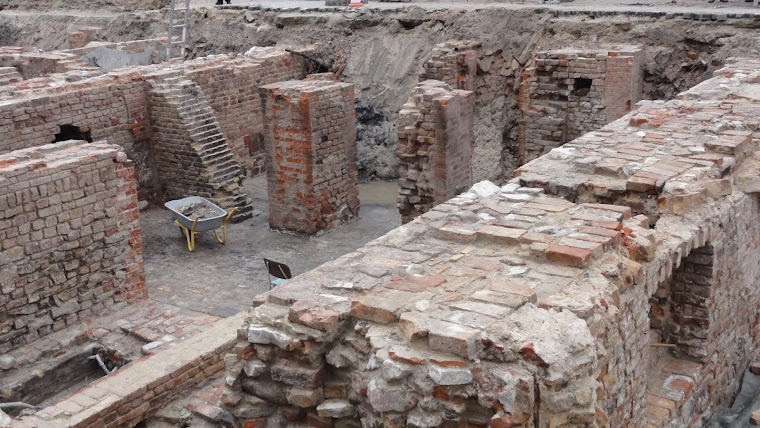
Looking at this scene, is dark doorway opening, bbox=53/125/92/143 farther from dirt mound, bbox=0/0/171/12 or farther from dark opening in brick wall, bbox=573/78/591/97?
dirt mound, bbox=0/0/171/12

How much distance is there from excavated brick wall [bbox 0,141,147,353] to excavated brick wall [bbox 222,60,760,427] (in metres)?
3.96

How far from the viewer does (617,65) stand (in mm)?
10961

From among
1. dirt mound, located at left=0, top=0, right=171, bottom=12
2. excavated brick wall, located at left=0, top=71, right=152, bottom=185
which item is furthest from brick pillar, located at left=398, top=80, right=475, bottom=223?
dirt mound, located at left=0, top=0, right=171, bottom=12

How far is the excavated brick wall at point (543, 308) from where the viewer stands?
11.5 ft

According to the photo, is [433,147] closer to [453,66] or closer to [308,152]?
[308,152]

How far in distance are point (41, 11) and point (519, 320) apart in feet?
81.3

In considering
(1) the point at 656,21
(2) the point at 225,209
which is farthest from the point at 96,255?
(1) the point at 656,21

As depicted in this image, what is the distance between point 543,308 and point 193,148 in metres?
8.66

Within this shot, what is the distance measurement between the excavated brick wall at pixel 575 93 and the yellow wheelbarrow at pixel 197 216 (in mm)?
4492

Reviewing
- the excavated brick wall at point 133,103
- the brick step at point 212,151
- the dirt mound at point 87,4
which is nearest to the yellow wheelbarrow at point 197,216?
the brick step at point 212,151

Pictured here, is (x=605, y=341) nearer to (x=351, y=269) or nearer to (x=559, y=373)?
(x=559, y=373)

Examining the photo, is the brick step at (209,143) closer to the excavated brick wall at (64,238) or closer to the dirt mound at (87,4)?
the excavated brick wall at (64,238)

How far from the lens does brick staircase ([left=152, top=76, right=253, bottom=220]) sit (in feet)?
38.5

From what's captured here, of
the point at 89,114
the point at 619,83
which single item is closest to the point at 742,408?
the point at 619,83
